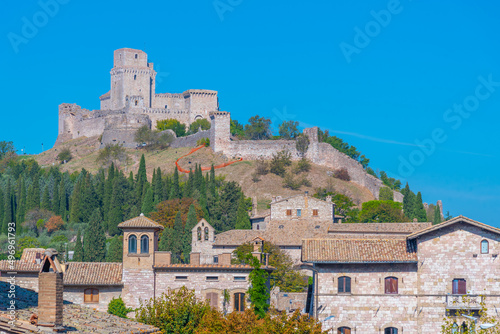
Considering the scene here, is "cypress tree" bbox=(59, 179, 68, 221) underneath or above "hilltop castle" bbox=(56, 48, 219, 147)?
underneath

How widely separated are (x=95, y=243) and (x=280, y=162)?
149ft

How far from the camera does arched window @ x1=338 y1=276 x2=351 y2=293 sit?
47.8 metres

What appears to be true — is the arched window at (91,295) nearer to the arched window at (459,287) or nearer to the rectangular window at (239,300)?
the rectangular window at (239,300)

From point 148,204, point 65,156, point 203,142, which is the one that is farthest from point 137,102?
point 148,204

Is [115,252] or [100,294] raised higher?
[115,252]

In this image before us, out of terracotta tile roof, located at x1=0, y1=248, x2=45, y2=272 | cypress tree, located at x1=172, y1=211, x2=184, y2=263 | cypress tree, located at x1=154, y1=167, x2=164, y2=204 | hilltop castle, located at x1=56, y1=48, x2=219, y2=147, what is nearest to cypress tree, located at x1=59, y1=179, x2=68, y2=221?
cypress tree, located at x1=154, y1=167, x2=164, y2=204

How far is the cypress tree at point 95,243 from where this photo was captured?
81.0 meters

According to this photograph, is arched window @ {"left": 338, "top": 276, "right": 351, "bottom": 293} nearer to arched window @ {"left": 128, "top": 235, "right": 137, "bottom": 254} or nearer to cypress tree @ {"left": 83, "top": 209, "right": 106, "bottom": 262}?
arched window @ {"left": 128, "top": 235, "right": 137, "bottom": 254}

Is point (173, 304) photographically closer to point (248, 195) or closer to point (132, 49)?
point (248, 195)

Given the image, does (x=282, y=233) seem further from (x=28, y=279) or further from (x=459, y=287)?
(x=459, y=287)

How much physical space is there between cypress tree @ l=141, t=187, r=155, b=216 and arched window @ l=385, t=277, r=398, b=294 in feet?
169

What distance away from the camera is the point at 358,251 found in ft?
158

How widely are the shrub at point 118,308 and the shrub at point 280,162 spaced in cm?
7263

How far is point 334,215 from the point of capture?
95.8 metres
